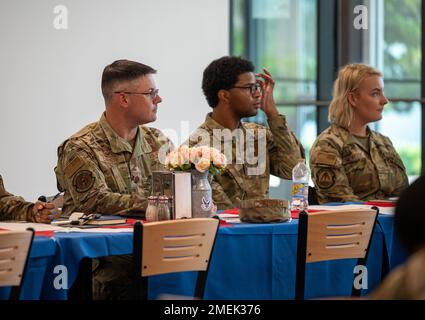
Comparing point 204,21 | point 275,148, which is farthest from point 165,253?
point 204,21

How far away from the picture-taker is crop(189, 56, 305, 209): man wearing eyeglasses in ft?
15.3

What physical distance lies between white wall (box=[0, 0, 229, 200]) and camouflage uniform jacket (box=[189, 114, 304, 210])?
166 centimetres

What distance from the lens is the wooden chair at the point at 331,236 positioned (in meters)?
3.40

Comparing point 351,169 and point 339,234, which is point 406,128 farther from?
point 339,234

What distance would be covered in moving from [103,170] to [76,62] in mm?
2336

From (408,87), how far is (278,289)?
4088 millimetres

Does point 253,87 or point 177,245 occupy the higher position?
point 253,87

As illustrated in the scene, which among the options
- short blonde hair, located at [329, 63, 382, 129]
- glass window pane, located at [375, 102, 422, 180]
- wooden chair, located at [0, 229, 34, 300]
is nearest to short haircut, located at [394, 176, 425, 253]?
wooden chair, located at [0, 229, 34, 300]

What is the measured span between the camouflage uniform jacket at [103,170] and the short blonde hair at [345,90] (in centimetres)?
126

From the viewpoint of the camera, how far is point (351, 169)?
4910 mm

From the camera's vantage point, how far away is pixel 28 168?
5.93 m

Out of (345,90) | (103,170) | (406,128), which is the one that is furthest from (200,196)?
(406,128)

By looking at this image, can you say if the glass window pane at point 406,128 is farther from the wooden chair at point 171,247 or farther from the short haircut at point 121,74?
the wooden chair at point 171,247

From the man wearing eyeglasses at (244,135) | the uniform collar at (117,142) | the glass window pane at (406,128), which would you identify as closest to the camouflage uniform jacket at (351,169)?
the man wearing eyeglasses at (244,135)
